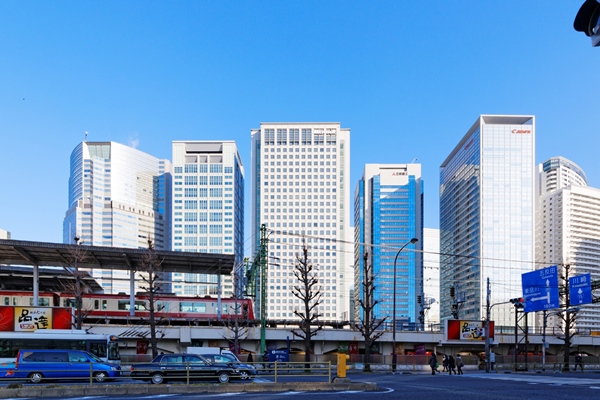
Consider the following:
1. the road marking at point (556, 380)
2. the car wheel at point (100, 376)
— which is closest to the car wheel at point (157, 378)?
the car wheel at point (100, 376)

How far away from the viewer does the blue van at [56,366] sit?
93.6 ft

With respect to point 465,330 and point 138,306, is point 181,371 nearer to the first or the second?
point 138,306

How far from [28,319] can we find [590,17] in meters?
49.5

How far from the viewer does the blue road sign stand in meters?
45.7

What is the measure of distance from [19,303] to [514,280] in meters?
171

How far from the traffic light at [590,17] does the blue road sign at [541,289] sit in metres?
42.7

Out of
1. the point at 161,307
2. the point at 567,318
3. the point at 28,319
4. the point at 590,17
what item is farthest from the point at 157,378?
the point at 567,318

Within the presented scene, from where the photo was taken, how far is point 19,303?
5738cm

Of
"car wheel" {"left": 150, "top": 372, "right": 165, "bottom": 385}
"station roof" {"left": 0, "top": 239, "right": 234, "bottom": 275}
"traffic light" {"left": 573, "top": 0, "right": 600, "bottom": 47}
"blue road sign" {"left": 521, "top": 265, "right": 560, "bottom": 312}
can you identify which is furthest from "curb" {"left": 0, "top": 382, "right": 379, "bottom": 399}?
"station roof" {"left": 0, "top": 239, "right": 234, "bottom": 275}

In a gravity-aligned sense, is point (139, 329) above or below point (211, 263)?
below

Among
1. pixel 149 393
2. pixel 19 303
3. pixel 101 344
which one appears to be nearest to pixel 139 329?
pixel 19 303

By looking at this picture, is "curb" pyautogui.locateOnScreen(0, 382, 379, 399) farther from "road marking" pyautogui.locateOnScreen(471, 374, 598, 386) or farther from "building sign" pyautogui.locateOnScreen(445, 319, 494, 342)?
"building sign" pyautogui.locateOnScreen(445, 319, 494, 342)

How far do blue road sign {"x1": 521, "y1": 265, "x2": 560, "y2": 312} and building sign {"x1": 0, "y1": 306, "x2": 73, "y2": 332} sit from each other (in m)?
36.0

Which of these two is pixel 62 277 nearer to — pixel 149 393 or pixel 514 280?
pixel 149 393
